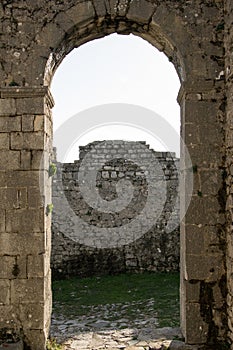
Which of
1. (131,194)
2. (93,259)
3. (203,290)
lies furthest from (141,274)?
(203,290)

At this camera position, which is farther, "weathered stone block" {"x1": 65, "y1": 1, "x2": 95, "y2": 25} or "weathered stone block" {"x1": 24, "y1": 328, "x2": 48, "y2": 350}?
"weathered stone block" {"x1": 65, "y1": 1, "x2": 95, "y2": 25}

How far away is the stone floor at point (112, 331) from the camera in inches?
213

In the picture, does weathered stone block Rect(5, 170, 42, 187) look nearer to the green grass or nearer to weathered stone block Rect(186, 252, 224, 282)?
Result: weathered stone block Rect(186, 252, 224, 282)

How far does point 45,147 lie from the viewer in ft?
17.6

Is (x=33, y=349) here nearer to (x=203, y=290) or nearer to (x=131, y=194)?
(x=203, y=290)

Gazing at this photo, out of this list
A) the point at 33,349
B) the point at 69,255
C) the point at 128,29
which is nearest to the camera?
the point at 33,349

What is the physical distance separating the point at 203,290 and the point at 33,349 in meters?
2.17

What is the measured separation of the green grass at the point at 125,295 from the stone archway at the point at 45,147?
1862mm

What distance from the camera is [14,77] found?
5.30 metres

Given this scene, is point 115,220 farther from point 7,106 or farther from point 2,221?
point 7,106

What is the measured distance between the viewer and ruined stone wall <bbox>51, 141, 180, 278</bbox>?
11.0m

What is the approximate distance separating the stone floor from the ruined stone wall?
2.89 m

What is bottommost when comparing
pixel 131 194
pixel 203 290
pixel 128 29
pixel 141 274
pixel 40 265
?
pixel 141 274

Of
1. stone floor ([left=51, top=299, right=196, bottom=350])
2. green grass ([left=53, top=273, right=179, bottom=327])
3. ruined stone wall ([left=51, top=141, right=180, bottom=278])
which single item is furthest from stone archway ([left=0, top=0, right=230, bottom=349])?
ruined stone wall ([left=51, top=141, right=180, bottom=278])
